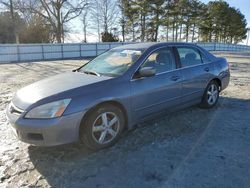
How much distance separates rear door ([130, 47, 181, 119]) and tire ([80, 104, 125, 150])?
0.33m

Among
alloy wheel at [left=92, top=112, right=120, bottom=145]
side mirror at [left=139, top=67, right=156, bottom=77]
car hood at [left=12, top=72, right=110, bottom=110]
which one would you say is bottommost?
alloy wheel at [left=92, top=112, right=120, bottom=145]

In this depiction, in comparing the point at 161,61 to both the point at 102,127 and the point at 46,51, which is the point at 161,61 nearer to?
the point at 102,127

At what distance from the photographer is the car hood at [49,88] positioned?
3.22 meters

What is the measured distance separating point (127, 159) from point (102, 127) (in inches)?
22.7

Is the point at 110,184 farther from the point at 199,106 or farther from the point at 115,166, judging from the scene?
the point at 199,106

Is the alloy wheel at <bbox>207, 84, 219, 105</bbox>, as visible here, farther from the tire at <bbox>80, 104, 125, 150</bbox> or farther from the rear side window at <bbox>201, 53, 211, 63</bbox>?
the tire at <bbox>80, 104, 125, 150</bbox>

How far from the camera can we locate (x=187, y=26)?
45.3 m

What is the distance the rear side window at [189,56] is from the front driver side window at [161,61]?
0.98 feet

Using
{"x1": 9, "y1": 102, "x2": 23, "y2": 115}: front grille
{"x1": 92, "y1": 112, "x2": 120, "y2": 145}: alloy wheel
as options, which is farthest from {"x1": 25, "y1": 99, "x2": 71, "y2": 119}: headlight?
{"x1": 92, "y1": 112, "x2": 120, "y2": 145}: alloy wheel

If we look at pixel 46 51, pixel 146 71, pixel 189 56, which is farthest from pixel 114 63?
pixel 46 51

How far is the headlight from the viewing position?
3049mm

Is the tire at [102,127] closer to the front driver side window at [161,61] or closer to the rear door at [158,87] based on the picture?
the rear door at [158,87]

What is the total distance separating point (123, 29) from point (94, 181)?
44.5 m

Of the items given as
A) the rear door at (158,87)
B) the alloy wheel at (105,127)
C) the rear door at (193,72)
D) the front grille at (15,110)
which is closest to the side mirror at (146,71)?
the rear door at (158,87)
